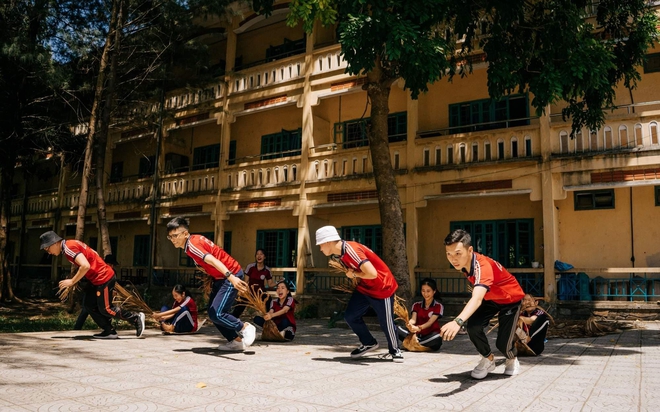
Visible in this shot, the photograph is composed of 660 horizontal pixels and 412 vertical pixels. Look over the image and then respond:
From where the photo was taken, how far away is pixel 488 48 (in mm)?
11758

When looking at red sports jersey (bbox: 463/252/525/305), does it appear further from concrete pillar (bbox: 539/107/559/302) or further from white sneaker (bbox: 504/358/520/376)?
concrete pillar (bbox: 539/107/559/302)

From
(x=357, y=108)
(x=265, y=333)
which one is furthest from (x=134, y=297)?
(x=357, y=108)

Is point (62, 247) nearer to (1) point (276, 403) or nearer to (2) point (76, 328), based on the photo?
(2) point (76, 328)

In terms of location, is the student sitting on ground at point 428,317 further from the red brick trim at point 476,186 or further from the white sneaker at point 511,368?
the red brick trim at point 476,186

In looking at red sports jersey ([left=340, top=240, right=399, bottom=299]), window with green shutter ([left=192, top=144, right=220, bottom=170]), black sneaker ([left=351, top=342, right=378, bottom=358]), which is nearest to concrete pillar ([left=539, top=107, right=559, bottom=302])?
black sneaker ([left=351, top=342, right=378, bottom=358])

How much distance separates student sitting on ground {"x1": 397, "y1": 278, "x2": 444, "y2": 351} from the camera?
8031 millimetres

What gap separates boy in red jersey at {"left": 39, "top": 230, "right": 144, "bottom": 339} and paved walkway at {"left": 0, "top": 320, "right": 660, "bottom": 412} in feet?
1.73

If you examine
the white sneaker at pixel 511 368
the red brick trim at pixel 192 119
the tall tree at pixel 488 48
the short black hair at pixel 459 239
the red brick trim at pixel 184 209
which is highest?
the red brick trim at pixel 192 119

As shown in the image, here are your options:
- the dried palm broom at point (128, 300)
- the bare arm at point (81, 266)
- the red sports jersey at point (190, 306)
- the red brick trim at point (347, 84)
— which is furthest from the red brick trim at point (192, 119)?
the bare arm at point (81, 266)

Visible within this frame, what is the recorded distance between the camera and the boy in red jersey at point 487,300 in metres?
5.51

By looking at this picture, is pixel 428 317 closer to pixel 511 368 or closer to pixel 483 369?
pixel 511 368

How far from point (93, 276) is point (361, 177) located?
9671mm

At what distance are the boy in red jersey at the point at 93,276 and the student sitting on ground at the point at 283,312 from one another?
2469 millimetres

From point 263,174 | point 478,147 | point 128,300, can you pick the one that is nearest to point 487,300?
point 128,300
